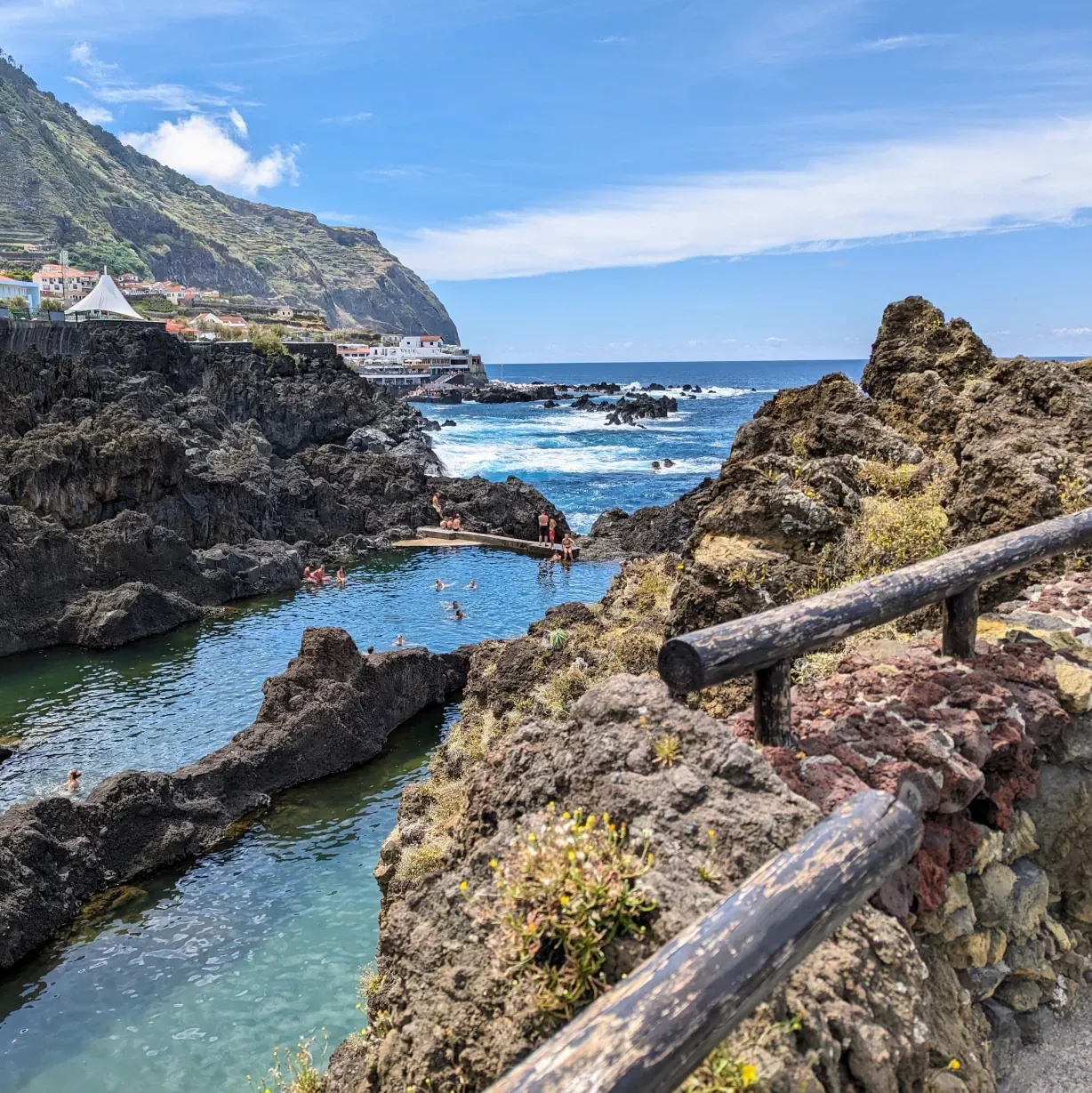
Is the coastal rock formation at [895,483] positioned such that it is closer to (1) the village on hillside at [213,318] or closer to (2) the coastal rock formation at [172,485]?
(2) the coastal rock formation at [172,485]

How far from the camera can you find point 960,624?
21.4 feet

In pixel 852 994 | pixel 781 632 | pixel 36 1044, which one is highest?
pixel 781 632

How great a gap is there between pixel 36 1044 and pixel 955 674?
12.3 m

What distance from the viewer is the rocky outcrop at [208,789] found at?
537 inches

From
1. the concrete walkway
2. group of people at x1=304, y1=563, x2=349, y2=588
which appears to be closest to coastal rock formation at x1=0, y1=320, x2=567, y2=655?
group of people at x1=304, y1=563, x2=349, y2=588

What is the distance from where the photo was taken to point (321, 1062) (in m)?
10.1

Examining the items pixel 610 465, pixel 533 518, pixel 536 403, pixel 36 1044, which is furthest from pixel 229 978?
pixel 536 403

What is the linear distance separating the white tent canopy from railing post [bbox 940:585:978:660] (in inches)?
3263

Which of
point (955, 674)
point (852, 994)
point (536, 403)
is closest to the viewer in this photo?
point (852, 994)

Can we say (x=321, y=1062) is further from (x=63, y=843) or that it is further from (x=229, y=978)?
(x=63, y=843)

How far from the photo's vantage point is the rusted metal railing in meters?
4.89

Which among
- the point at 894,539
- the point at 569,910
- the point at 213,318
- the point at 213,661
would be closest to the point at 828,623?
the point at 569,910

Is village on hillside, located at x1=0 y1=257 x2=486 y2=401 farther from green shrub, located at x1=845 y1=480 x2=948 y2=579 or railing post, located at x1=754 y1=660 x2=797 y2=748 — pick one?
railing post, located at x1=754 y1=660 x2=797 y2=748

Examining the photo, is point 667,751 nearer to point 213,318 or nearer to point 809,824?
point 809,824
